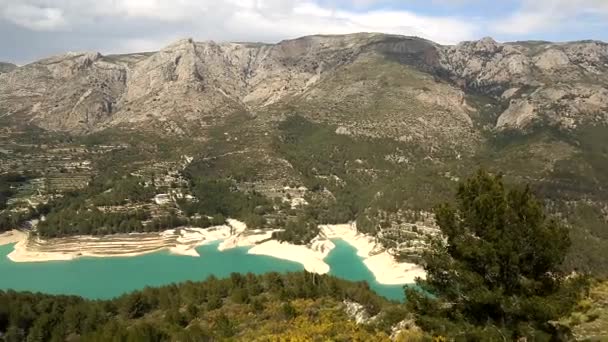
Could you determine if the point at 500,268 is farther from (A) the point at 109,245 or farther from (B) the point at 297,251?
(A) the point at 109,245

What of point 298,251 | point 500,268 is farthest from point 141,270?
point 500,268

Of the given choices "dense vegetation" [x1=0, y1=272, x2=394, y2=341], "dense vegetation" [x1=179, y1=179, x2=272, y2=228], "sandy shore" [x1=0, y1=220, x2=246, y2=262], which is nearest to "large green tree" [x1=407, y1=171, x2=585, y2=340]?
"dense vegetation" [x1=0, y1=272, x2=394, y2=341]

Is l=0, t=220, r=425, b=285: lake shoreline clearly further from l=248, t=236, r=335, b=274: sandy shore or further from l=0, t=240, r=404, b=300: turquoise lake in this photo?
l=0, t=240, r=404, b=300: turquoise lake

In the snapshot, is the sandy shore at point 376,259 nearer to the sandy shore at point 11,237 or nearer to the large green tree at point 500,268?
the large green tree at point 500,268

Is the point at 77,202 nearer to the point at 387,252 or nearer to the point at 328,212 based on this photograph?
the point at 328,212

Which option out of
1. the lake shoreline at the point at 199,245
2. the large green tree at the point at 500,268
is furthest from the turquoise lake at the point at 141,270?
the large green tree at the point at 500,268

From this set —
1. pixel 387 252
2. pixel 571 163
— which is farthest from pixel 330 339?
pixel 571 163
